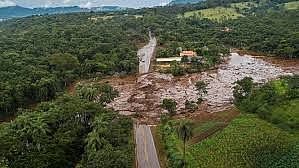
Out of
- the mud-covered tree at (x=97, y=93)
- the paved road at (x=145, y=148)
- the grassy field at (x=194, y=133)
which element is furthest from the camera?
the mud-covered tree at (x=97, y=93)

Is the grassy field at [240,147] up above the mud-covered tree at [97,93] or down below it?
below

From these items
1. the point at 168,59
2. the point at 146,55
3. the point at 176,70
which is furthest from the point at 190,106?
the point at 146,55

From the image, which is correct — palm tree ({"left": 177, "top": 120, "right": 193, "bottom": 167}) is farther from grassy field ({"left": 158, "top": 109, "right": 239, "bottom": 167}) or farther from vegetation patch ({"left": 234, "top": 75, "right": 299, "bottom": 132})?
vegetation patch ({"left": 234, "top": 75, "right": 299, "bottom": 132})

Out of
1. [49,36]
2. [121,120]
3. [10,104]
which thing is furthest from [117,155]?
[49,36]

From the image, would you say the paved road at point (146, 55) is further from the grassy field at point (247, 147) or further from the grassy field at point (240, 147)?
the grassy field at point (247, 147)

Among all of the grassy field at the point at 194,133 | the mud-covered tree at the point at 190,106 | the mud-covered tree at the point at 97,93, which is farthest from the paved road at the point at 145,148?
the mud-covered tree at the point at 190,106

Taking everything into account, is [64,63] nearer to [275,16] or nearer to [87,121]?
[87,121]
